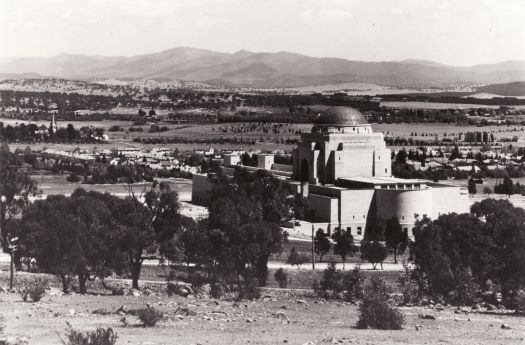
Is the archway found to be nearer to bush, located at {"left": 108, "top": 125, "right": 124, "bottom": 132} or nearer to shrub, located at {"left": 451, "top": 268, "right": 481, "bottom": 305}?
shrub, located at {"left": 451, "top": 268, "right": 481, "bottom": 305}

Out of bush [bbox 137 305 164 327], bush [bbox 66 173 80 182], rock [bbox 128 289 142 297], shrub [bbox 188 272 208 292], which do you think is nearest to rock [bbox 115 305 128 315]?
bush [bbox 137 305 164 327]

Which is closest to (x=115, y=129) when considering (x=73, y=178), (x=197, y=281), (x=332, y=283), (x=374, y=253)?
(x=73, y=178)

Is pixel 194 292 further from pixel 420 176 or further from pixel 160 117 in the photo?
pixel 160 117

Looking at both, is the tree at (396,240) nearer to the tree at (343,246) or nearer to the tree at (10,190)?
the tree at (343,246)

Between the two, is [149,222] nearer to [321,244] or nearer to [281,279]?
[281,279]

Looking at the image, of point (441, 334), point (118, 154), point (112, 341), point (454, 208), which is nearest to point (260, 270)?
point (441, 334)

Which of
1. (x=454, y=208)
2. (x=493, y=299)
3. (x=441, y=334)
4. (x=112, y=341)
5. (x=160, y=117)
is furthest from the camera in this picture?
(x=160, y=117)
